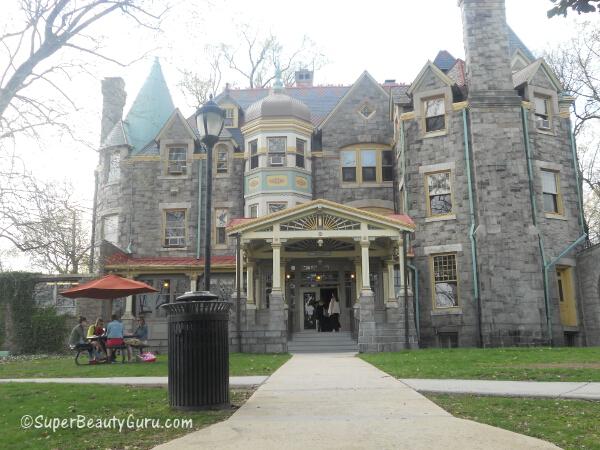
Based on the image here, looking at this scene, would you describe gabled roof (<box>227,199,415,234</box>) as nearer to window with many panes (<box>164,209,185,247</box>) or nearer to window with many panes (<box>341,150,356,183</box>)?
window with many panes (<box>341,150,356,183</box>)

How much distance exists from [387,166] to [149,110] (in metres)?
13.1

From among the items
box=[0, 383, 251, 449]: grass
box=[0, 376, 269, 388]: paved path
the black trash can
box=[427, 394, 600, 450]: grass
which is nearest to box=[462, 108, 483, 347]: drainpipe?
box=[0, 376, 269, 388]: paved path

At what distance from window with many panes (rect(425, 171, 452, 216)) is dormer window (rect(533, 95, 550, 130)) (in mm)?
4331

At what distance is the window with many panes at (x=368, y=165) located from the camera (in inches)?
1098

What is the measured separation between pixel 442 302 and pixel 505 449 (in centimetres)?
1894

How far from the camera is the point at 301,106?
91.3 feet

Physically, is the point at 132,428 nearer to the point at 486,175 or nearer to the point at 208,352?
the point at 208,352

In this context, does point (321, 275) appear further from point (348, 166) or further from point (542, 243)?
point (542, 243)

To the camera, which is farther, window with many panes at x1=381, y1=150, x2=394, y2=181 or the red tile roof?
window with many panes at x1=381, y1=150, x2=394, y2=181

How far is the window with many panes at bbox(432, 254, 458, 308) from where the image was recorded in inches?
914

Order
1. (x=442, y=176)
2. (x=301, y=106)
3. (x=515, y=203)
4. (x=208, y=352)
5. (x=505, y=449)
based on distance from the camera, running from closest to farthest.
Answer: (x=505, y=449) → (x=208, y=352) → (x=515, y=203) → (x=442, y=176) → (x=301, y=106)

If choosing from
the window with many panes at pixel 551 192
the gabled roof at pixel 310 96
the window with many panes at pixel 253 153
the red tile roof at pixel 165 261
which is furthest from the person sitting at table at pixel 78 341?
the window with many panes at pixel 551 192

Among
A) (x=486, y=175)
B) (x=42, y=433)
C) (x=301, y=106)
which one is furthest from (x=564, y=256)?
(x=42, y=433)

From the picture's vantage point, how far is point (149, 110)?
104 ft
